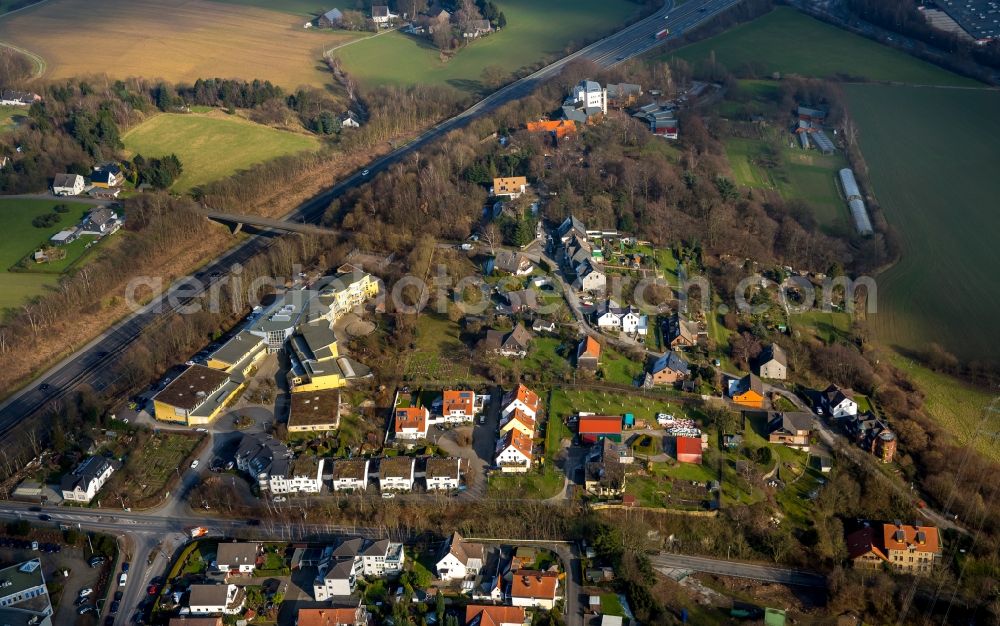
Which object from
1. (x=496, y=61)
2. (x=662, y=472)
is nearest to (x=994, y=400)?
(x=662, y=472)

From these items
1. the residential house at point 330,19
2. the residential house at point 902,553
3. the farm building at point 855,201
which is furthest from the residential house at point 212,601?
the residential house at point 330,19

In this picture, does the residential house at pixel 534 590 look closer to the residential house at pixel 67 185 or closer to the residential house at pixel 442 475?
the residential house at pixel 442 475

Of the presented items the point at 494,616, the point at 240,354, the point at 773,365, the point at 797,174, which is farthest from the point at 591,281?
the point at 494,616

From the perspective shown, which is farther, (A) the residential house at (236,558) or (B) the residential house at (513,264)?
(B) the residential house at (513,264)

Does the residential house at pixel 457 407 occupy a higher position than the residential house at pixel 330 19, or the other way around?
the residential house at pixel 330 19

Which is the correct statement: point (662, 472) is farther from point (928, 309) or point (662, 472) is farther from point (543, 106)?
point (543, 106)

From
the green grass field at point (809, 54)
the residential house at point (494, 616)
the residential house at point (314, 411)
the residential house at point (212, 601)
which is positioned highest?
the green grass field at point (809, 54)

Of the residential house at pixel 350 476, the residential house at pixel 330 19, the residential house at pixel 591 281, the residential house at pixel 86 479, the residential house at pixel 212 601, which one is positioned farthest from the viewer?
the residential house at pixel 330 19

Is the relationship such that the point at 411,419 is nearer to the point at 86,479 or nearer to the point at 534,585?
the point at 534,585

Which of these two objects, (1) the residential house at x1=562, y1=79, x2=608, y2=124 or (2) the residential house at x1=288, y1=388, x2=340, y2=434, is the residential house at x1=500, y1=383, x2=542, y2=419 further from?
(1) the residential house at x1=562, y1=79, x2=608, y2=124
